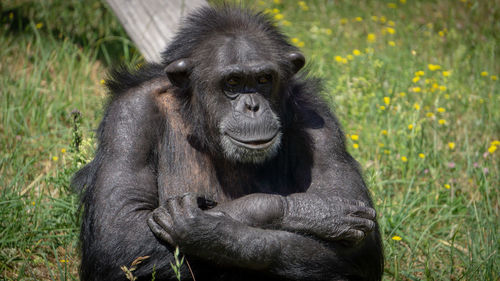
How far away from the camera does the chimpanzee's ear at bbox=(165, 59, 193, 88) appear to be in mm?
4551

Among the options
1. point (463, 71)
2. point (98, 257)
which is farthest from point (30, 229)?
point (463, 71)

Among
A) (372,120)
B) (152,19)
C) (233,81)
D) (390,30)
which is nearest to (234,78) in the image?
(233,81)

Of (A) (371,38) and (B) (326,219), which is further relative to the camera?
(A) (371,38)

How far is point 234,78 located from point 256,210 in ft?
3.53

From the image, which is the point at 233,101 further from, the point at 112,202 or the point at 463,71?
the point at 463,71

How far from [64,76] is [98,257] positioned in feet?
14.1

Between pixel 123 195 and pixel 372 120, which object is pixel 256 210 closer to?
pixel 123 195

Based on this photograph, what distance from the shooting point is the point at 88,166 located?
484 centimetres

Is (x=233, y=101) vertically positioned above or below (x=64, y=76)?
above

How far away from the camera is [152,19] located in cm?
725

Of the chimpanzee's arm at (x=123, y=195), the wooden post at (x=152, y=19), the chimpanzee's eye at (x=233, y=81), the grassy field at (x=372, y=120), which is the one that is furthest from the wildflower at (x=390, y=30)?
the chimpanzee's arm at (x=123, y=195)

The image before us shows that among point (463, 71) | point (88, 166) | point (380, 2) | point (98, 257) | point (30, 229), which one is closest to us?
point (98, 257)

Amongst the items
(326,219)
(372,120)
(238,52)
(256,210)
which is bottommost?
(372,120)

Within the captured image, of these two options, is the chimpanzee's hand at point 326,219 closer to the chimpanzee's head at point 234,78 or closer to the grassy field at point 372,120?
the chimpanzee's head at point 234,78
